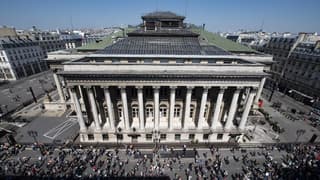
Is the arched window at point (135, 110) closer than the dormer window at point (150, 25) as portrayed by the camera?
Yes

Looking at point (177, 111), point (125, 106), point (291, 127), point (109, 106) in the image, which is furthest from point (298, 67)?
point (109, 106)

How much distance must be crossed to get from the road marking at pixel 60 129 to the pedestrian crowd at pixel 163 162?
17.2 feet

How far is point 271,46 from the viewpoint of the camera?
77188 millimetres

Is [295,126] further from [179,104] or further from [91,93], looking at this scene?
[91,93]

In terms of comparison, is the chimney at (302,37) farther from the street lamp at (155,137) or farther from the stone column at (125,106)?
the stone column at (125,106)

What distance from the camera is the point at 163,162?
32.8 m

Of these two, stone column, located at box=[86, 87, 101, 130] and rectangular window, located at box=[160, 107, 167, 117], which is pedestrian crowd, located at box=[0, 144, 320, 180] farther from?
rectangular window, located at box=[160, 107, 167, 117]

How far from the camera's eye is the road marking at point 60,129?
134ft

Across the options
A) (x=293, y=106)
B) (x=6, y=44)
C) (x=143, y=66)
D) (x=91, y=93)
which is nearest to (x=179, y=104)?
(x=143, y=66)

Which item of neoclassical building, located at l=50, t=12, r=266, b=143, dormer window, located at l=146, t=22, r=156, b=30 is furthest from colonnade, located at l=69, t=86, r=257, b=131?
dormer window, located at l=146, t=22, r=156, b=30

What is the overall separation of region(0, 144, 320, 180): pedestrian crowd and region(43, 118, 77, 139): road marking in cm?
523

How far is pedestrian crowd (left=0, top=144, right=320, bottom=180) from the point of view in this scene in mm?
29672

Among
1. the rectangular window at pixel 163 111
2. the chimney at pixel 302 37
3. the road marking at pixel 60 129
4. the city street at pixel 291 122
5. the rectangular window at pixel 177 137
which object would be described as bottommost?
the city street at pixel 291 122

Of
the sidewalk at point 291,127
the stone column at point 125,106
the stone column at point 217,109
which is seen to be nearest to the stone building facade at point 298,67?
the sidewalk at point 291,127
